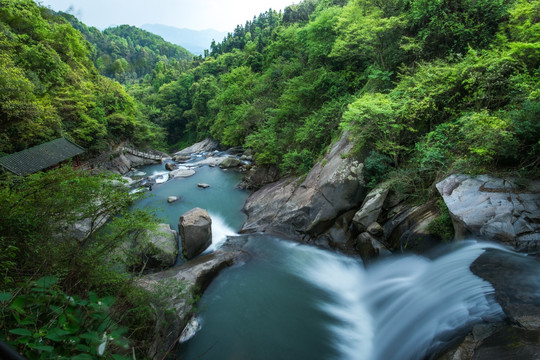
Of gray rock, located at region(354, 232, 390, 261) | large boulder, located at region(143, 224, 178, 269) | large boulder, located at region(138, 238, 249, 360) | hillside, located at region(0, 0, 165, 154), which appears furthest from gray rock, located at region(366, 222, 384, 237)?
hillside, located at region(0, 0, 165, 154)

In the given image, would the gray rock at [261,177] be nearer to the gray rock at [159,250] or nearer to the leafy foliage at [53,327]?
the gray rock at [159,250]

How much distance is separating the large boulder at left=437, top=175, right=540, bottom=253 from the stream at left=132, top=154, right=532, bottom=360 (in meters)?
0.43

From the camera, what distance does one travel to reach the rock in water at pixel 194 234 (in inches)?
427

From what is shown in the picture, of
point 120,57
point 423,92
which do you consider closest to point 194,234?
point 423,92

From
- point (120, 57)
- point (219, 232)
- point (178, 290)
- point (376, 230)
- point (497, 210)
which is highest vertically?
point (120, 57)

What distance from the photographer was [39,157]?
608 inches

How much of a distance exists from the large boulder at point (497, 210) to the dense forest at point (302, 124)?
52cm

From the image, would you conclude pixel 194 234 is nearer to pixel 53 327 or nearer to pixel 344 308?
pixel 344 308

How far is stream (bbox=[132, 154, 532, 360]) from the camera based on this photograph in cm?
562

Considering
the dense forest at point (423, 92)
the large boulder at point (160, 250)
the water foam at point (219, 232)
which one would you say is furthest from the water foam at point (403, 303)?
the large boulder at point (160, 250)

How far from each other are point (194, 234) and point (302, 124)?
11.7m

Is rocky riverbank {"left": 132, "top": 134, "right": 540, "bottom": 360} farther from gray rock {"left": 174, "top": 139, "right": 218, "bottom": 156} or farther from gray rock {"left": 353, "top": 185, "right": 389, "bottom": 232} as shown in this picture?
gray rock {"left": 174, "top": 139, "right": 218, "bottom": 156}

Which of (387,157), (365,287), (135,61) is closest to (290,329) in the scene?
(365,287)

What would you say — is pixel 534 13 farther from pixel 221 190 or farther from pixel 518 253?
pixel 221 190
